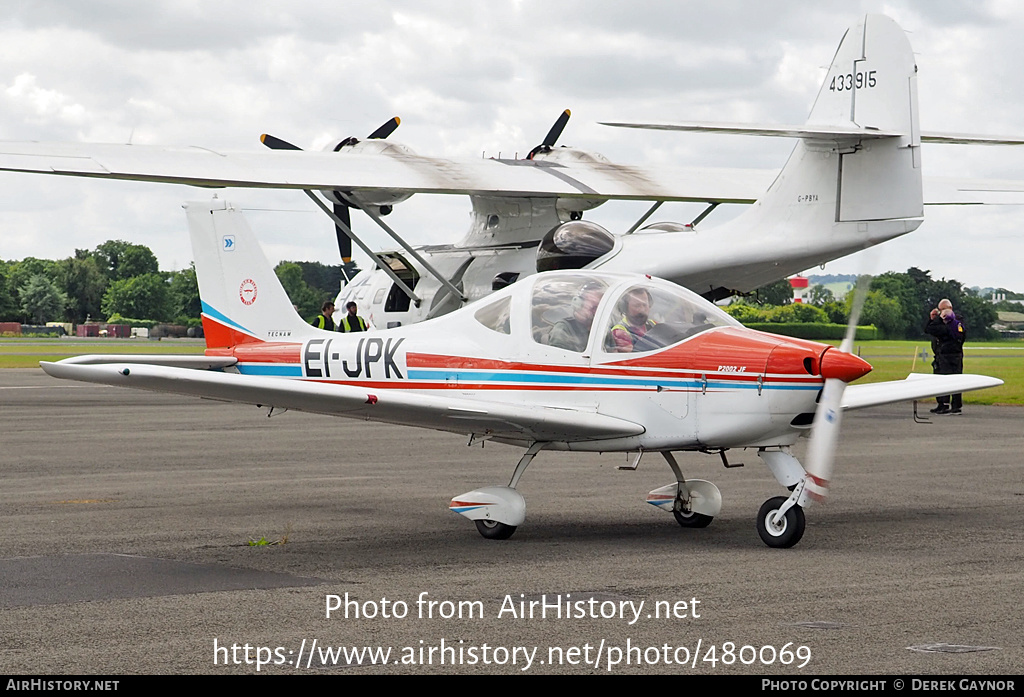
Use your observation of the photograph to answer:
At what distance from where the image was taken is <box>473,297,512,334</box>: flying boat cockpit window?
9.40 meters

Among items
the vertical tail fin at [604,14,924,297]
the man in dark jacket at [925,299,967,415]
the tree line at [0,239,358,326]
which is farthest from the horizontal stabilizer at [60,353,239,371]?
the tree line at [0,239,358,326]

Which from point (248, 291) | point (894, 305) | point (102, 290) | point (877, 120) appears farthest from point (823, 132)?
point (102, 290)

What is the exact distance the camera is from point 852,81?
16312mm

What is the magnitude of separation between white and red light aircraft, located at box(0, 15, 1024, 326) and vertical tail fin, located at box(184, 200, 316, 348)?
15.1ft

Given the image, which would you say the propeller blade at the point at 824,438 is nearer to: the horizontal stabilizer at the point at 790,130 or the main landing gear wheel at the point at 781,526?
the main landing gear wheel at the point at 781,526

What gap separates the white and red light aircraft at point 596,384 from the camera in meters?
8.11

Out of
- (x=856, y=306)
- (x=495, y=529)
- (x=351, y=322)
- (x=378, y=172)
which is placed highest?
(x=378, y=172)

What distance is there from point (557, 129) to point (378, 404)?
1602 cm

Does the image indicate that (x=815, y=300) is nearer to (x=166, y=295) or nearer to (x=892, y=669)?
(x=892, y=669)

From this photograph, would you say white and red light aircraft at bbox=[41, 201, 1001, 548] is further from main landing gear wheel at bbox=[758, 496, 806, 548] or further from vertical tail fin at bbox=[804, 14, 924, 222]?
vertical tail fin at bbox=[804, 14, 924, 222]

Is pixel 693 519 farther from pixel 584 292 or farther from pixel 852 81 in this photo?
pixel 852 81

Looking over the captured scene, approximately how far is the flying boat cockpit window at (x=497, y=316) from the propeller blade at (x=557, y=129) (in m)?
14.1

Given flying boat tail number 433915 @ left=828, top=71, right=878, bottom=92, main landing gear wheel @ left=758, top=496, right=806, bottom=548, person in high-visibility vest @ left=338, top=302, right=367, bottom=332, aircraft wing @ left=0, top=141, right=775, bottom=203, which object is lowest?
main landing gear wheel @ left=758, top=496, right=806, bottom=548

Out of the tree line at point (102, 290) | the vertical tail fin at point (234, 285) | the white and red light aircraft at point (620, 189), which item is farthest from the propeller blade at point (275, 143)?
the tree line at point (102, 290)
